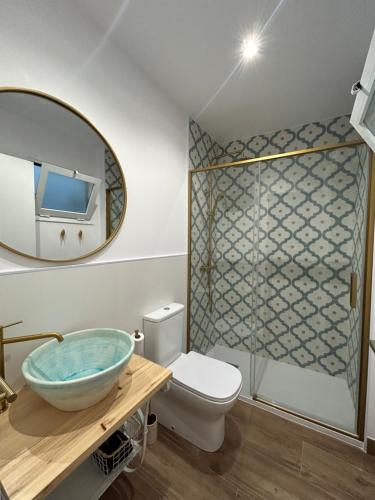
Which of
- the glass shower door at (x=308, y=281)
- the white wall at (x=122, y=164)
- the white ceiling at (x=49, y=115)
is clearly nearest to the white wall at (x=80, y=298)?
the white wall at (x=122, y=164)

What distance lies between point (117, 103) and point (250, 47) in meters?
0.90

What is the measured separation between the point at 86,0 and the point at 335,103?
1.90 metres

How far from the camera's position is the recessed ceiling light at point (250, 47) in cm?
126

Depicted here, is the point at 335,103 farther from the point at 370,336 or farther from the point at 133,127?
the point at 370,336

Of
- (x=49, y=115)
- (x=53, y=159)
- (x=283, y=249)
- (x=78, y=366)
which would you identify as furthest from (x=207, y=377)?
(x=49, y=115)

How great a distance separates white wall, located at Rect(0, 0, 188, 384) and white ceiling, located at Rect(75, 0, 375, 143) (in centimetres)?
15

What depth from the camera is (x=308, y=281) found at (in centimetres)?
211

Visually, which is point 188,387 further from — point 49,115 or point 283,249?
point 49,115

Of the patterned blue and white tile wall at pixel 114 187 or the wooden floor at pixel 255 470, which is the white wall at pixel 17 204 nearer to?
the patterned blue and white tile wall at pixel 114 187

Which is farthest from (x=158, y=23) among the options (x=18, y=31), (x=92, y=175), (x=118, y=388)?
(x=118, y=388)

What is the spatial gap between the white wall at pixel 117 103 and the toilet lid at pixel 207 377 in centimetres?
85

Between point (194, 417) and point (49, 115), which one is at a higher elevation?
point (49, 115)

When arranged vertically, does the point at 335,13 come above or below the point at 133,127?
above

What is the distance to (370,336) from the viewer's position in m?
1.35
